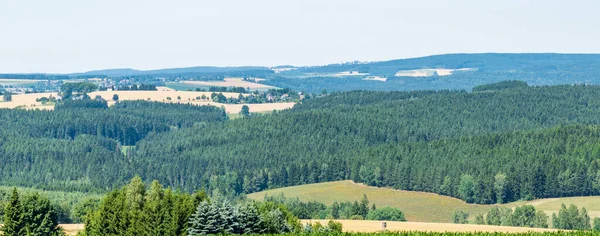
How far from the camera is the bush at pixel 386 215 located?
189m

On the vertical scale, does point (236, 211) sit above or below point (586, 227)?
above

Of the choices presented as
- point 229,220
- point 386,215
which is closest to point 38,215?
point 229,220

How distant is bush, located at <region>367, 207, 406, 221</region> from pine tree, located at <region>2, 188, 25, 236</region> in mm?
79122

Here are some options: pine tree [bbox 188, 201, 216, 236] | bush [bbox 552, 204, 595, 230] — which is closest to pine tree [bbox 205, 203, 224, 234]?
pine tree [bbox 188, 201, 216, 236]

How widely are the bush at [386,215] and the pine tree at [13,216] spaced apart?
79.1 meters

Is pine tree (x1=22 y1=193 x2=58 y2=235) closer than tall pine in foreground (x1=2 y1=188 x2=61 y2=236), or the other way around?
tall pine in foreground (x1=2 y1=188 x2=61 y2=236)

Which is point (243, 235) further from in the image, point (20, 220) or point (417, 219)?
point (417, 219)

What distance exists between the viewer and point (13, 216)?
122m

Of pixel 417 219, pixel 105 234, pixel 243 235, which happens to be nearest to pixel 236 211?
pixel 243 235

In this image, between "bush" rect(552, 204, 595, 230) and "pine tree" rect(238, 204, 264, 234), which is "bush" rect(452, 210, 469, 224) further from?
"pine tree" rect(238, 204, 264, 234)

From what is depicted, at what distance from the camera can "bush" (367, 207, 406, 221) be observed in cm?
18912

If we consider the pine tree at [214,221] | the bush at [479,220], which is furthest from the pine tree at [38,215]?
the bush at [479,220]

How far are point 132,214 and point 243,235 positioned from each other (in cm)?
1819

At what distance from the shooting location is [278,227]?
381 feet
